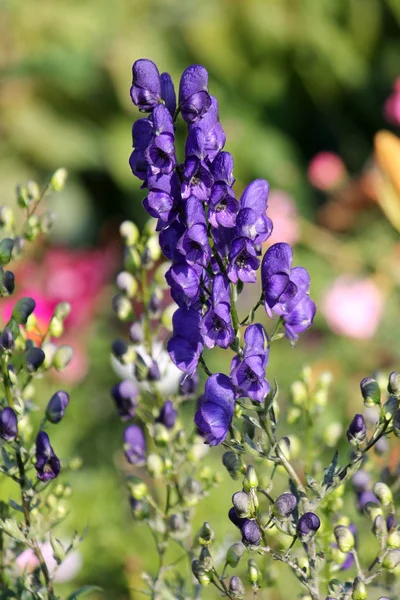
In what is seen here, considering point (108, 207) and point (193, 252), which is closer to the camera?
point (193, 252)

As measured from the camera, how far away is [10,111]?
3287 mm

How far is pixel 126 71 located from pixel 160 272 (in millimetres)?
2262

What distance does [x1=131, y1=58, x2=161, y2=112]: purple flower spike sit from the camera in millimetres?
661

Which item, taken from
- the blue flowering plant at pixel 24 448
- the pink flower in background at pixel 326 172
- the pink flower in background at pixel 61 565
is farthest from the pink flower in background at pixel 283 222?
the blue flowering plant at pixel 24 448

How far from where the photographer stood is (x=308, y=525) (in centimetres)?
62

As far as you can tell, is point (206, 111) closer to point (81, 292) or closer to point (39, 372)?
point (39, 372)

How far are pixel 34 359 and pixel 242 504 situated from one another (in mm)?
234

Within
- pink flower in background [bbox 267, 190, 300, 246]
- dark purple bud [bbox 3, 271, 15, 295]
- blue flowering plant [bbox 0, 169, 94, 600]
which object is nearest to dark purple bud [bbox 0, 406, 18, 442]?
blue flowering plant [bbox 0, 169, 94, 600]

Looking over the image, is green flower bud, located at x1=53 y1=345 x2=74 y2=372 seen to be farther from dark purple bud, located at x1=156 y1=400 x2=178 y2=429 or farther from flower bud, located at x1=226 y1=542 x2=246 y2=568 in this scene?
flower bud, located at x1=226 y1=542 x2=246 y2=568

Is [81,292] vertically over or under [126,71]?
under

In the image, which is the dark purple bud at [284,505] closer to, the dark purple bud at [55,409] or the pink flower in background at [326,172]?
the dark purple bud at [55,409]

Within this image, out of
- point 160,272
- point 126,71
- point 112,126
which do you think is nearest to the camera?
point 160,272

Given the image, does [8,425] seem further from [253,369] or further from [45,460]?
[253,369]

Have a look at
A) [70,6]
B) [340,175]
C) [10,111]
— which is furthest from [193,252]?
[70,6]
